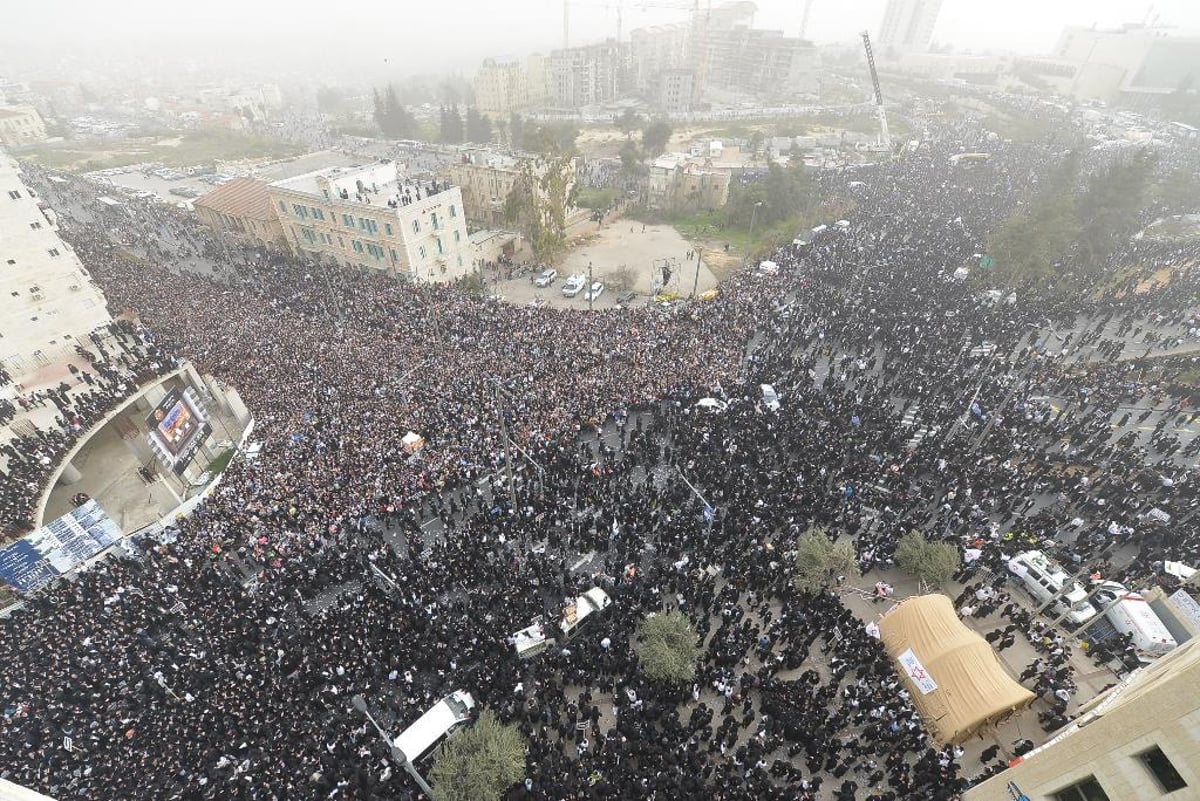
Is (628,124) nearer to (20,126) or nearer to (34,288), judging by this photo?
(34,288)

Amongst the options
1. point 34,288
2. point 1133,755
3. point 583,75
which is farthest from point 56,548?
point 583,75

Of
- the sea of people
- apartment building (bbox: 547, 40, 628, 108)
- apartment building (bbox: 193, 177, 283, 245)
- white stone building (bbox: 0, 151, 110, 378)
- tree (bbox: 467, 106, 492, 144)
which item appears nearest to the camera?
the sea of people

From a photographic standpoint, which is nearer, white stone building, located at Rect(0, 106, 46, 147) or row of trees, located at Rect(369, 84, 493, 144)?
row of trees, located at Rect(369, 84, 493, 144)

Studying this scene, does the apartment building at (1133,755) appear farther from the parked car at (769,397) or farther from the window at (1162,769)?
the parked car at (769,397)

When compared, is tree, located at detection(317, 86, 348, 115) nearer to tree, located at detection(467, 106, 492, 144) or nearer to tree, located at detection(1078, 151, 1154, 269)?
tree, located at detection(467, 106, 492, 144)

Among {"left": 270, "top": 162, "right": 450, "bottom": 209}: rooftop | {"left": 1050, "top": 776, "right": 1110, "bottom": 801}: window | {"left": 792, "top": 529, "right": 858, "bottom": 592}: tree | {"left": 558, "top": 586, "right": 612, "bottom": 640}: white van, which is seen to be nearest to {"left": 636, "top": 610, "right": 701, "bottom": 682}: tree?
{"left": 558, "top": 586, "right": 612, "bottom": 640}: white van

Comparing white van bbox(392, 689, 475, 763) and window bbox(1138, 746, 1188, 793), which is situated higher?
window bbox(1138, 746, 1188, 793)
